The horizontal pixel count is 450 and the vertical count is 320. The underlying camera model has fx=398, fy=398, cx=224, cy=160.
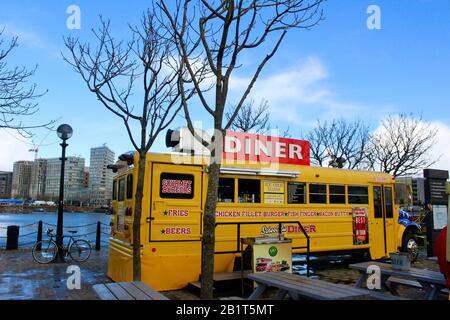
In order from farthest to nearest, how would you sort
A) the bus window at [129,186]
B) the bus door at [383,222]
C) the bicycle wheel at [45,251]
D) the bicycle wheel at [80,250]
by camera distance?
the bicycle wheel at [80,250]
the bicycle wheel at [45,251]
the bus door at [383,222]
the bus window at [129,186]

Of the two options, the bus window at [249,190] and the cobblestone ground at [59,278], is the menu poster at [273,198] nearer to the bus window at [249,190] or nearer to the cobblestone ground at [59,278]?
the bus window at [249,190]

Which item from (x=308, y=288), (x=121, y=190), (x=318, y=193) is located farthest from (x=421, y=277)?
(x=121, y=190)

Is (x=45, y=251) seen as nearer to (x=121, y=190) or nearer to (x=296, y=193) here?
(x=121, y=190)

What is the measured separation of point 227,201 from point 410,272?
3.72m

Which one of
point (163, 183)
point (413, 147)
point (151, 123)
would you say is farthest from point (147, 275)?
point (413, 147)

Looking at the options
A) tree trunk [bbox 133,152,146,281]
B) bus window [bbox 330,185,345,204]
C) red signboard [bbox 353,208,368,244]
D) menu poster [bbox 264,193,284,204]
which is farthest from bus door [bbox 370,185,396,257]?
tree trunk [bbox 133,152,146,281]

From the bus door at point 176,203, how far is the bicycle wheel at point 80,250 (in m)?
5.21

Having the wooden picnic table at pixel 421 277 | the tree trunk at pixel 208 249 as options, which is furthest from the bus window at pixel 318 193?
the tree trunk at pixel 208 249

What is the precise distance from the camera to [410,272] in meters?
6.06

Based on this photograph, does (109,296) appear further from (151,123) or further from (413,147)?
(413,147)

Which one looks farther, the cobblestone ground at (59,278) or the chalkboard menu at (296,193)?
the chalkboard menu at (296,193)

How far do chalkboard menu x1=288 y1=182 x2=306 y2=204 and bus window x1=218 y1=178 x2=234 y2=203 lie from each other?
5.22 feet

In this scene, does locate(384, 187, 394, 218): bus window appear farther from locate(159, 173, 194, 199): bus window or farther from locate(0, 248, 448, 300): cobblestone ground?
locate(159, 173, 194, 199): bus window

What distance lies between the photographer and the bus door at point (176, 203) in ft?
25.1
